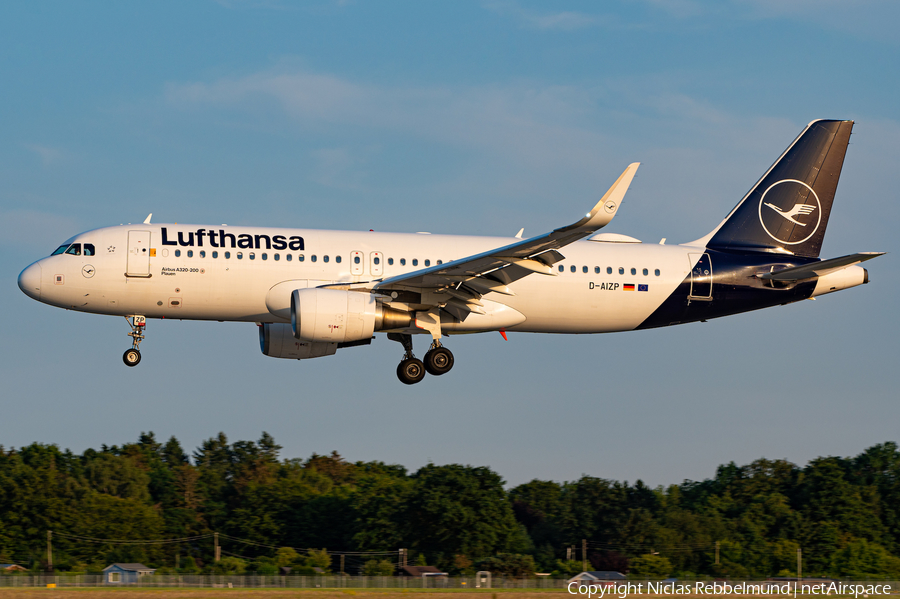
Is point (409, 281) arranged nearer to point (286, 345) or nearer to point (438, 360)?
point (438, 360)

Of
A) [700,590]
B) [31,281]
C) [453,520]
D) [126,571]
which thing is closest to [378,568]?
[453,520]

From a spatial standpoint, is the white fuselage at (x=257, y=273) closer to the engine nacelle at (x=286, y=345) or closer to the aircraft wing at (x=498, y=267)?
the aircraft wing at (x=498, y=267)

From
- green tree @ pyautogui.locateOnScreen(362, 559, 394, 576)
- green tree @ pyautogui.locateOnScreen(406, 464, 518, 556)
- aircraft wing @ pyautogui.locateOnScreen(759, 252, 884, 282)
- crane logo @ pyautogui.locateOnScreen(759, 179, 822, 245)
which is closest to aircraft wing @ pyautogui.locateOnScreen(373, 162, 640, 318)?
aircraft wing @ pyautogui.locateOnScreen(759, 252, 884, 282)

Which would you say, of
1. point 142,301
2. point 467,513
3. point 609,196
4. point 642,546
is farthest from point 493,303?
point 642,546

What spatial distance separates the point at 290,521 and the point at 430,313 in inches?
2422

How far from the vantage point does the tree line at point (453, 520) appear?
7550 cm

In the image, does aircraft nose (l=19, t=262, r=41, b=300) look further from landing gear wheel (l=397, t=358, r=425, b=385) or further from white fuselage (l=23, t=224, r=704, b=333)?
landing gear wheel (l=397, t=358, r=425, b=385)

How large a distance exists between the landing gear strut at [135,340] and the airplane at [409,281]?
0.12ft

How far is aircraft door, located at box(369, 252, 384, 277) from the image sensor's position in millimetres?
31000

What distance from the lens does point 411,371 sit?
106 ft

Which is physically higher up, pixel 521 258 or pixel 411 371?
pixel 521 258

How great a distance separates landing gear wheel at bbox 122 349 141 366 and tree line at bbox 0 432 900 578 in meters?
27.5

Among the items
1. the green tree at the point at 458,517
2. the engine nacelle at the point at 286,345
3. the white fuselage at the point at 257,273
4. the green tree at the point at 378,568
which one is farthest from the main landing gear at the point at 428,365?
the green tree at the point at 458,517

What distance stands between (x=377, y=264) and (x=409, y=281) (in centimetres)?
207
